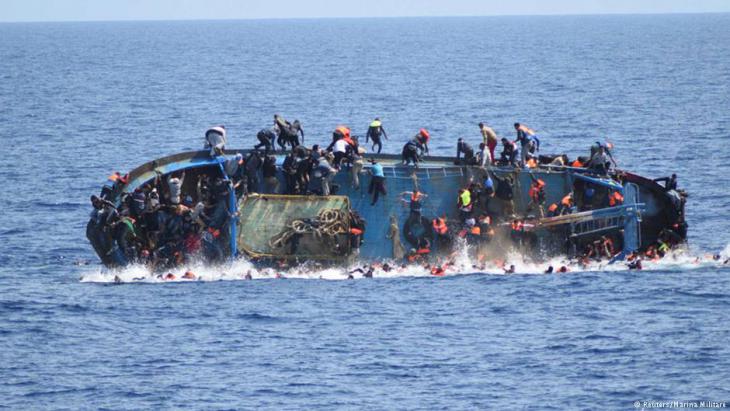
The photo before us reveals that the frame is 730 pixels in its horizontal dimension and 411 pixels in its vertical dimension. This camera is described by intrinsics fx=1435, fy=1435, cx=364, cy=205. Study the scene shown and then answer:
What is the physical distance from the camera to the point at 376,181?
272 feet

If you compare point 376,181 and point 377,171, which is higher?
point 377,171

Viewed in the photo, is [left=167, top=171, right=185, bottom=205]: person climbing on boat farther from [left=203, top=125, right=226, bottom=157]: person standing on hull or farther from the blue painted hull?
[left=203, top=125, right=226, bottom=157]: person standing on hull

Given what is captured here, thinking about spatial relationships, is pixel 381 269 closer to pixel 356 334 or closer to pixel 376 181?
pixel 376 181

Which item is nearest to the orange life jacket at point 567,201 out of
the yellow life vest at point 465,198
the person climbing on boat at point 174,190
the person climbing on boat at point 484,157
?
the person climbing on boat at point 484,157

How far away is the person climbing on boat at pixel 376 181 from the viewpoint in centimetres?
8262

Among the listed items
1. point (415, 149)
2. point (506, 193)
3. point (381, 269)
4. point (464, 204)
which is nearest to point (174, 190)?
point (381, 269)

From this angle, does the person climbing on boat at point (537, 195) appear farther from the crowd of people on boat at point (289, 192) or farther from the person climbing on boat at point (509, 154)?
the person climbing on boat at point (509, 154)

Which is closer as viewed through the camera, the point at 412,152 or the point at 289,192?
the point at 289,192

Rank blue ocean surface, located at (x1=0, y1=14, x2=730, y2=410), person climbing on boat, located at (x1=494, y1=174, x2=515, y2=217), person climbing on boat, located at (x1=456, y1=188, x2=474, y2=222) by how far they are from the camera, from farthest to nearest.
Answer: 1. person climbing on boat, located at (x1=494, y1=174, x2=515, y2=217)
2. person climbing on boat, located at (x1=456, y1=188, x2=474, y2=222)
3. blue ocean surface, located at (x1=0, y1=14, x2=730, y2=410)

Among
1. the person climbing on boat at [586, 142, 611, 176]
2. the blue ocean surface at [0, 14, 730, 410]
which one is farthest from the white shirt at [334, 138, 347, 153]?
the person climbing on boat at [586, 142, 611, 176]

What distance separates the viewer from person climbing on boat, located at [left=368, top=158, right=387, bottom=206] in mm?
82625

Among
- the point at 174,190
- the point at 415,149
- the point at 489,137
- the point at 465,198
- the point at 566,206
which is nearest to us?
the point at 174,190

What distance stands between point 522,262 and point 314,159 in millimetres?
13583

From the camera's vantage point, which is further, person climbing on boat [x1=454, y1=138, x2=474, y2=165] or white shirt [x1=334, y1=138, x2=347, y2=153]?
person climbing on boat [x1=454, y1=138, x2=474, y2=165]
